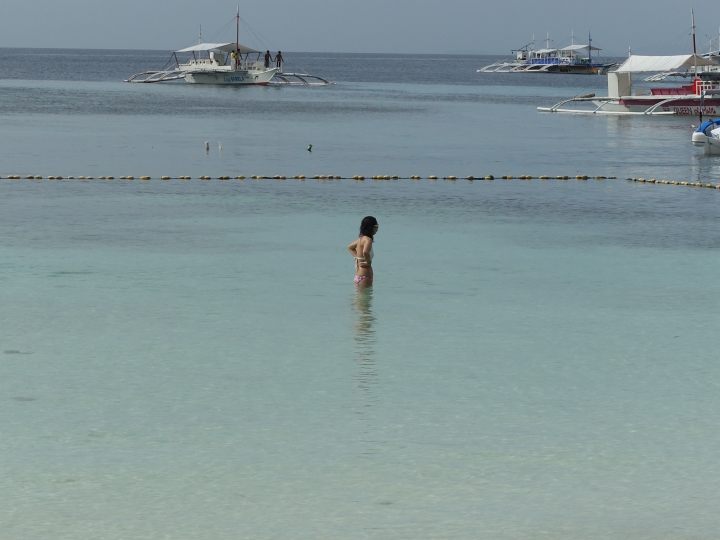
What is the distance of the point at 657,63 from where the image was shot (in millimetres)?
71812

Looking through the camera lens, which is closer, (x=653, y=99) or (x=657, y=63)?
(x=653, y=99)

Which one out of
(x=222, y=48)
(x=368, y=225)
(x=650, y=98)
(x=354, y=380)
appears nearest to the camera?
(x=354, y=380)

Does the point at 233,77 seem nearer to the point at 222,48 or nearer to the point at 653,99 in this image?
the point at 222,48

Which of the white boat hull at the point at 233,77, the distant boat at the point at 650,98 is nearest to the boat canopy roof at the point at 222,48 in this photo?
the white boat hull at the point at 233,77

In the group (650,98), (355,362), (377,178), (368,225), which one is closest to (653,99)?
(650,98)

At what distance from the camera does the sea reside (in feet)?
26.4

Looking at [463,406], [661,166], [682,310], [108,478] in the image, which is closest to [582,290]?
[682,310]

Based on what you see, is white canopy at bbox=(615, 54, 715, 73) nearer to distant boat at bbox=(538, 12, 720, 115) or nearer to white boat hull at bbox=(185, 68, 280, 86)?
distant boat at bbox=(538, 12, 720, 115)

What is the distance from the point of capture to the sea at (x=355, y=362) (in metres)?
8.05

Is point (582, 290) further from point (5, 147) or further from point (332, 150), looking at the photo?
point (5, 147)

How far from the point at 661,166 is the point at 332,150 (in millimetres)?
11455

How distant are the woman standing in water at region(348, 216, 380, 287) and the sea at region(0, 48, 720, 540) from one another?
1.04ft

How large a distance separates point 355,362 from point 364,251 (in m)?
2.89

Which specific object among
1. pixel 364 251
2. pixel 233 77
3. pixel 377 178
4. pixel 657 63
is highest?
pixel 233 77
